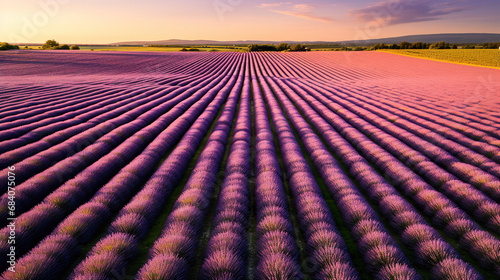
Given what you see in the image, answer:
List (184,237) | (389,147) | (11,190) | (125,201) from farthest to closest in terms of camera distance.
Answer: (389,147), (125,201), (11,190), (184,237)

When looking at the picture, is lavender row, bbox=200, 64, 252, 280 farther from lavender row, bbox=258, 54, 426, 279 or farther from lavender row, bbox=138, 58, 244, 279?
lavender row, bbox=258, 54, 426, 279

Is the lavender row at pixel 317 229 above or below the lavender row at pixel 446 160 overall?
above

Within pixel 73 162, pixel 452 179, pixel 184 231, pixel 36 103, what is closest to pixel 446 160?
pixel 452 179

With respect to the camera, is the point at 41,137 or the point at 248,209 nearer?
the point at 248,209

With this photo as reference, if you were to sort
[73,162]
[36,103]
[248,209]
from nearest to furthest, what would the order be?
1. [248,209]
2. [73,162]
3. [36,103]

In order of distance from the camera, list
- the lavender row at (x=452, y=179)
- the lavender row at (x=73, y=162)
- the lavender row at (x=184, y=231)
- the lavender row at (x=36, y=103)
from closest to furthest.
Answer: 1. the lavender row at (x=184, y=231)
2. the lavender row at (x=452, y=179)
3. the lavender row at (x=73, y=162)
4. the lavender row at (x=36, y=103)

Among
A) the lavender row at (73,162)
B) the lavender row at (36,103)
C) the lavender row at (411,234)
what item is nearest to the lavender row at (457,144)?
the lavender row at (411,234)

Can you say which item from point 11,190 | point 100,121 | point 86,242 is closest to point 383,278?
point 86,242

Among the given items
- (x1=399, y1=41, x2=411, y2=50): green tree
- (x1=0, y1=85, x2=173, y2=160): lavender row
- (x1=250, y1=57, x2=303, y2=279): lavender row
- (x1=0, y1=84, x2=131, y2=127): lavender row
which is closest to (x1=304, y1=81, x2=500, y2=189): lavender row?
(x1=250, y1=57, x2=303, y2=279): lavender row

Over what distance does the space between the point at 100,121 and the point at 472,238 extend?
10.9 m

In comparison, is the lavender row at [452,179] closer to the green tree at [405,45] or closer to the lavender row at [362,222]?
the lavender row at [362,222]

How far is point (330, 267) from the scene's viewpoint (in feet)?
8.50

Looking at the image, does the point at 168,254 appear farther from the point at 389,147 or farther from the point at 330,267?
the point at 389,147

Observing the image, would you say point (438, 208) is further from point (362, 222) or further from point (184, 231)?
point (184, 231)
